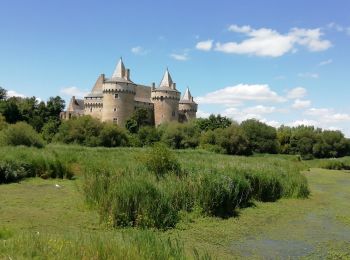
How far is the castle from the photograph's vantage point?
6662 cm

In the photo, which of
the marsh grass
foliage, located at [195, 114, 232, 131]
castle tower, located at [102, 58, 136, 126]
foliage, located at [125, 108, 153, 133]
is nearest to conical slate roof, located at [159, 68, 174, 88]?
foliage, located at [125, 108, 153, 133]

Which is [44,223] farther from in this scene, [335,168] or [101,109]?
[101,109]

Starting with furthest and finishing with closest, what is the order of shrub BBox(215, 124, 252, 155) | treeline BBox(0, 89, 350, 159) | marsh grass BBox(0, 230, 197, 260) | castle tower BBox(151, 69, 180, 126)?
1. castle tower BBox(151, 69, 180, 126)
2. shrub BBox(215, 124, 252, 155)
3. treeline BBox(0, 89, 350, 159)
4. marsh grass BBox(0, 230, 197, 260)

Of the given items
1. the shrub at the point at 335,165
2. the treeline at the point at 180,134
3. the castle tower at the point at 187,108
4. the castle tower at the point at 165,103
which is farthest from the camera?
the castle tower at the point at 187,108

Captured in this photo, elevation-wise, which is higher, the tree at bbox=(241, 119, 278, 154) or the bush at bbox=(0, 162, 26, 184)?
the tree at bbox=(241, 119, 278, 154)

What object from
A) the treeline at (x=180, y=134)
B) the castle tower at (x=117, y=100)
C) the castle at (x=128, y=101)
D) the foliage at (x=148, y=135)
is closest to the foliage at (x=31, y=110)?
the treeline at (x=180, y=134)

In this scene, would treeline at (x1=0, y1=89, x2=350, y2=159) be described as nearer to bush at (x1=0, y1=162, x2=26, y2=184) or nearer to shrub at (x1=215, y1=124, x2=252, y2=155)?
shrub at (x1=215, y1=124, x2=252, y2=155)

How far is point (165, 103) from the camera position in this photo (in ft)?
237

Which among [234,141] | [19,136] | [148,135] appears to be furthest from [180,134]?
[19,136]

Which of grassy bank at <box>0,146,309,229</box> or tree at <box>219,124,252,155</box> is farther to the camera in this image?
tree at <box>219,124,252,155</box>

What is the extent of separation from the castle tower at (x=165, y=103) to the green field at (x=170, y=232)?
55.5 m

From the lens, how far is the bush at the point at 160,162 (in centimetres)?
1606

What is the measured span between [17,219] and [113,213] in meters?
2.20

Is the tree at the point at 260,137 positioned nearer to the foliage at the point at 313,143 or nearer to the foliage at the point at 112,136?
the foliage at the point at 313,143
